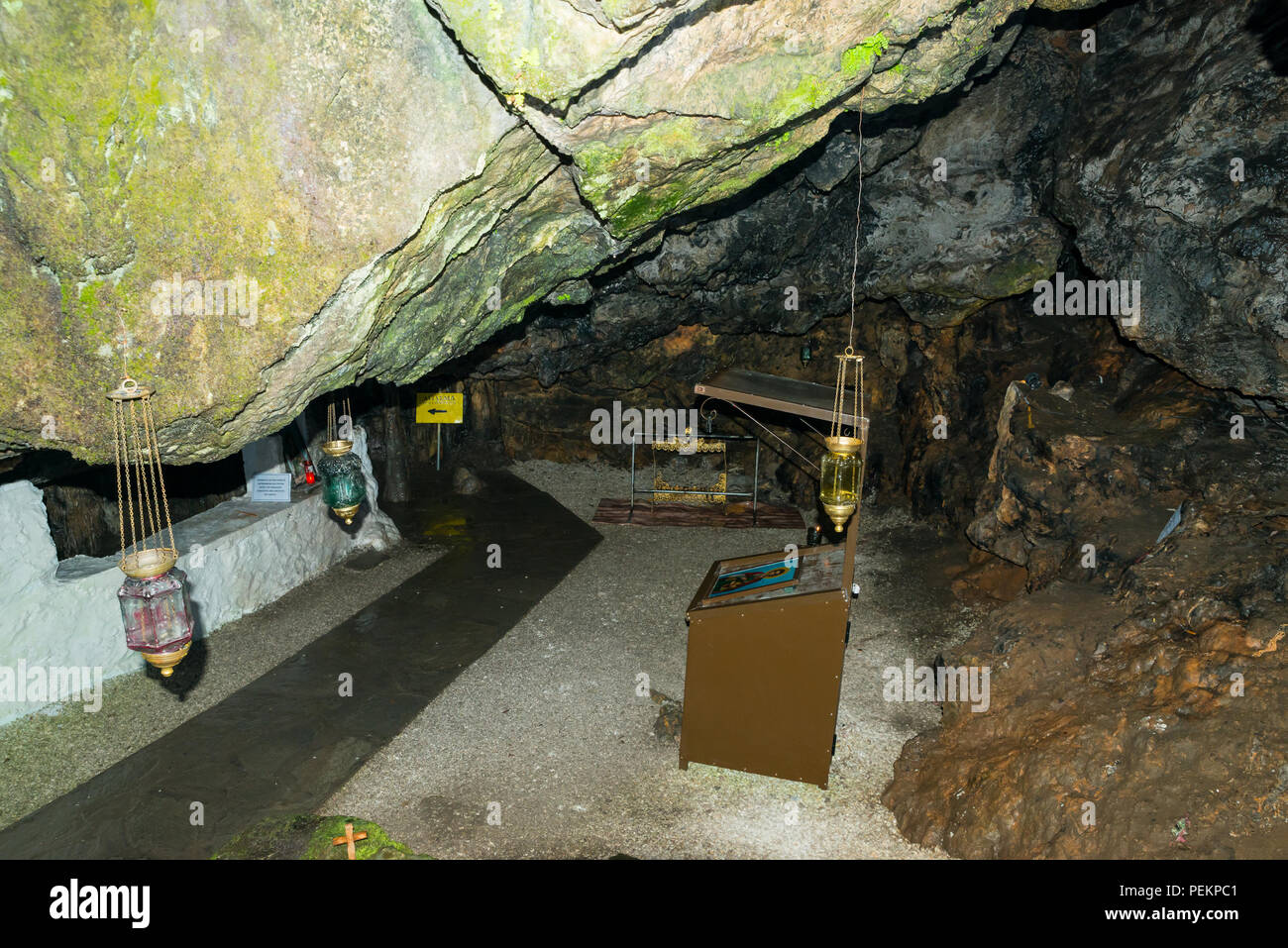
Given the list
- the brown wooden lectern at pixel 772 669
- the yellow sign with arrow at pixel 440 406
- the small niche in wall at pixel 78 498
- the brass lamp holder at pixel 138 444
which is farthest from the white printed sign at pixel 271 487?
the brown wooden lectern at pixel 772 669

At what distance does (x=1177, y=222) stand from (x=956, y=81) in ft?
10.7

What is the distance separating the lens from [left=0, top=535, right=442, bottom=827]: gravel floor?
21.8ft

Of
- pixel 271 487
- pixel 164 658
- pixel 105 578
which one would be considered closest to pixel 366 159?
pixel 164 658

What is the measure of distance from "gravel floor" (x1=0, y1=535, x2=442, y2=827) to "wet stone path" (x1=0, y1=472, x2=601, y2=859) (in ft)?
0.59

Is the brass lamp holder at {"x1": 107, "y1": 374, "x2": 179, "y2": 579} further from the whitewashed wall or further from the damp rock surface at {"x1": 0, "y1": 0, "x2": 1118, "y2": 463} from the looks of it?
the whitewashed wall

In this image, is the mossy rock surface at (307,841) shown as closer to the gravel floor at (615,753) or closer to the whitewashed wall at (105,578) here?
the gravel floor at (615,753)

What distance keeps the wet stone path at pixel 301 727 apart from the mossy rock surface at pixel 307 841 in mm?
594

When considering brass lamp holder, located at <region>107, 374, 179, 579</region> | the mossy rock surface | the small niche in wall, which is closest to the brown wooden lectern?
Result: the mossy rock surface

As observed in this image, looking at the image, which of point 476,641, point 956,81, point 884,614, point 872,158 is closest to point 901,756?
point 884,614

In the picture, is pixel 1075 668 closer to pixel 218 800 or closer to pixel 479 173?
pixel 479 173

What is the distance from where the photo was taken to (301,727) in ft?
24.4

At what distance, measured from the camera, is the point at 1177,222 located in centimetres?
772

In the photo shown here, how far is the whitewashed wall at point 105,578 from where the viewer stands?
7.30 m

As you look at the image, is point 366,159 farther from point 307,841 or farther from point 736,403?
point 736,403
